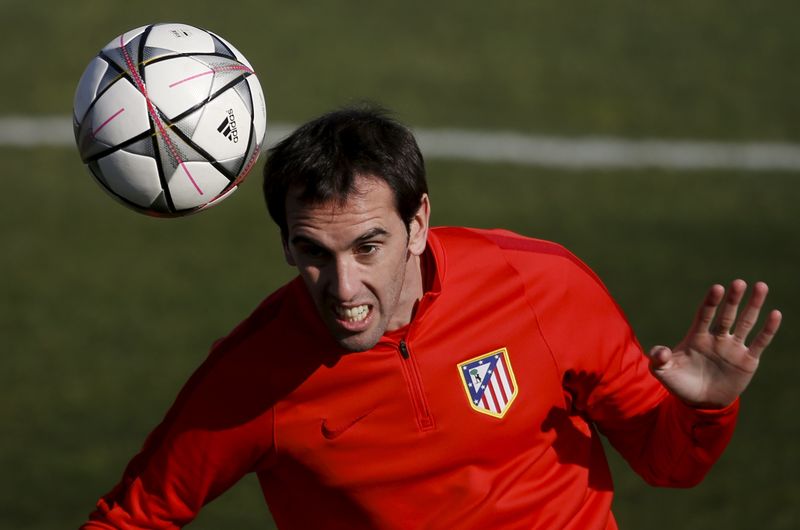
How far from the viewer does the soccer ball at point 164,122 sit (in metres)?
4.76

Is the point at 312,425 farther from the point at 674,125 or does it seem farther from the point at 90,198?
the point at 674,125

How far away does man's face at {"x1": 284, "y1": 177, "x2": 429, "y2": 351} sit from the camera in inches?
180

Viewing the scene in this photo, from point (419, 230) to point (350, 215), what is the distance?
369 mm

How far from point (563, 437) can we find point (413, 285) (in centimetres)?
80

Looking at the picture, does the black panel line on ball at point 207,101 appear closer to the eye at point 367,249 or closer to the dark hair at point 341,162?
the dark hair at point 341,162

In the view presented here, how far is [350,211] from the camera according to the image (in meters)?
4.59

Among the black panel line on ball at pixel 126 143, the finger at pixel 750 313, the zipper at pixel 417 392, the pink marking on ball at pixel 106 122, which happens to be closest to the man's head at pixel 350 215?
the zipper at pixel 417 392

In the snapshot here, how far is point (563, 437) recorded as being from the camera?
509 centimetres

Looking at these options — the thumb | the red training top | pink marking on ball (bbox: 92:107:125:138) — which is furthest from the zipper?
pink marking on ball (bbox: 92:107:125:138)

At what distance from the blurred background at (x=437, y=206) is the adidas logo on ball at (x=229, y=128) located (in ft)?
13.4

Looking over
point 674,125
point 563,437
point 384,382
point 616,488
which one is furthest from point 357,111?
point 674,125

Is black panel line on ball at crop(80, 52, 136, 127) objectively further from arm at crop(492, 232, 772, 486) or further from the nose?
arm at crop(492, 232, 772, 486)

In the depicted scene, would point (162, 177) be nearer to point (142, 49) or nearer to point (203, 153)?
point (203, 153)

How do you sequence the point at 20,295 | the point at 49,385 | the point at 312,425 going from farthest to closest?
the point at 20,295 → the point at 49,385 → the point at 312,425
